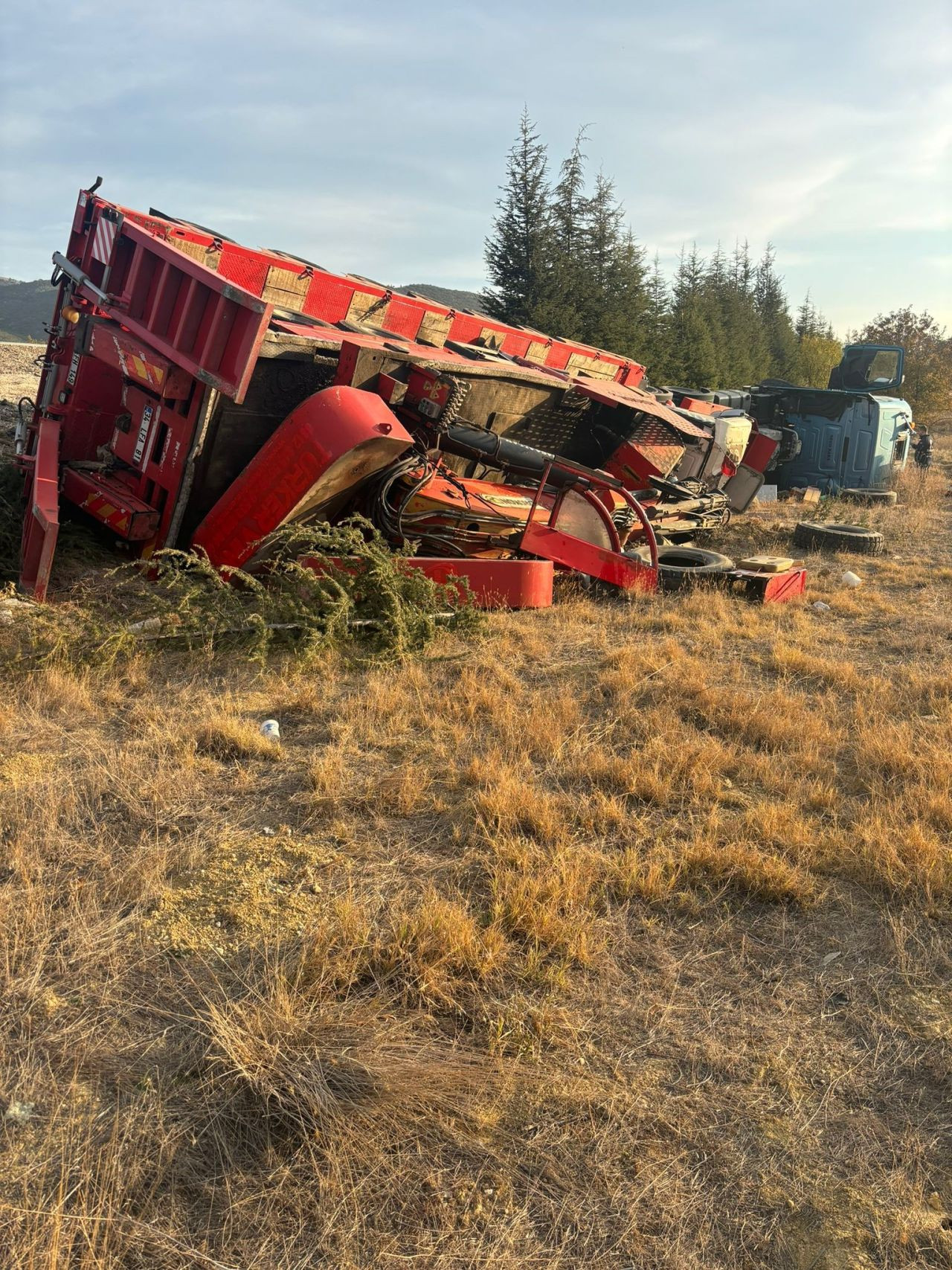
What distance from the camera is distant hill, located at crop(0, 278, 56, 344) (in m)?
61.1

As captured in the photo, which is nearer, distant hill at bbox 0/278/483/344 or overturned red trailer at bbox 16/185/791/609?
overturned red trailer at bbox 16/185/791/609

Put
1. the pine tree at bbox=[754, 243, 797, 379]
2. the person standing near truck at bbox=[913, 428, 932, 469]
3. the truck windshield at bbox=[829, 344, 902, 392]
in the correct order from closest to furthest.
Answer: the truck windshield at bbox=[829, 344, 902, 392] → the person standing near truck at bbox=[913, 428, 932, 469] → the pine tree at bbox=[754, 243, 797, 379]

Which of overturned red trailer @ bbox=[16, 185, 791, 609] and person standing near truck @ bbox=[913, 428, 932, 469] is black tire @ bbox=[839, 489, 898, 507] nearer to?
person standing near truck @ bbox=[913, 428, 932, 469]

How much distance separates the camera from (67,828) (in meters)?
3.07

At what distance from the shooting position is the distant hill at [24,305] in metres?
61.1

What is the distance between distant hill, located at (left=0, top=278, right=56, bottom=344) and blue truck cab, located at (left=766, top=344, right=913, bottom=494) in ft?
179

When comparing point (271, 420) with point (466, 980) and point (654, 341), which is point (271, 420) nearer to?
point (466, 980)

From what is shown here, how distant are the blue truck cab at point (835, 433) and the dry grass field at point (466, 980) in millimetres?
9869

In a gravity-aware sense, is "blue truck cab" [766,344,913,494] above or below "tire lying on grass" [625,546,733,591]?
above

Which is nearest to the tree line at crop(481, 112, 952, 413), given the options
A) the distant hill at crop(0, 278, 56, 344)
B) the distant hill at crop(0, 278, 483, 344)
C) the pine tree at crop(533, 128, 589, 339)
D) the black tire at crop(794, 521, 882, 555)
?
the pine tree at crop(533, 128, 589, 339)

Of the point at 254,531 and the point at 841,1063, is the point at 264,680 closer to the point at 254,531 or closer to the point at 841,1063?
the point at 254,531

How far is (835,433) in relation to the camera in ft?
43.7

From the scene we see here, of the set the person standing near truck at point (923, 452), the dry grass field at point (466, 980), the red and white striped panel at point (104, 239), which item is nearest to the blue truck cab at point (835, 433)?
the person standing near truck at point (923, 452)

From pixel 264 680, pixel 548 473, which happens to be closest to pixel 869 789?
pixel 264 680
